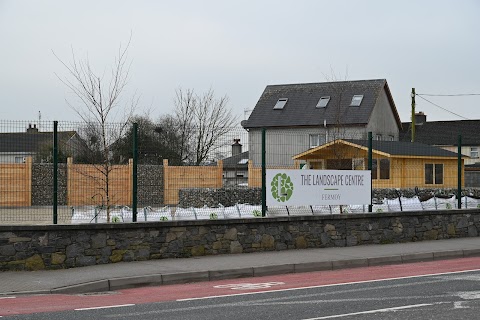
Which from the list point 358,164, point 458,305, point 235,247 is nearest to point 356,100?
point 358,164

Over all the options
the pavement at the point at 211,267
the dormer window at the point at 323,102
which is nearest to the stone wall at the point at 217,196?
the pavement at the point at 211,267

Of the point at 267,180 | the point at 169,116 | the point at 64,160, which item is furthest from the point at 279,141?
the point at 169,116

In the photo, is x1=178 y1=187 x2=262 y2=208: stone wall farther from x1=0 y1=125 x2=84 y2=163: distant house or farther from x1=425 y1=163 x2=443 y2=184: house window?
x1=425 y1=163 x2=443 y2=184: house window

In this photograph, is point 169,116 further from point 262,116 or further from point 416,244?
point 416,244

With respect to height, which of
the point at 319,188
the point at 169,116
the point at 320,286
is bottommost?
the point at 320,286

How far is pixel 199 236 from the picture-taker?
53.3 ft

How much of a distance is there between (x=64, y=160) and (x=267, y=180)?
4979 mm

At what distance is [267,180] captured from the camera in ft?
58.8

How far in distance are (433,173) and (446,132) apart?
41896mm

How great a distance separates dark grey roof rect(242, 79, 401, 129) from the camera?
178 feet

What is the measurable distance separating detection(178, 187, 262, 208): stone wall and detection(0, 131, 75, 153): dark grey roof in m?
4.37

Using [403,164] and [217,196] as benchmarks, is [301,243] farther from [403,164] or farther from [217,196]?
Answer: [403,164]

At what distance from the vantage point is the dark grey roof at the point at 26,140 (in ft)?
47.5

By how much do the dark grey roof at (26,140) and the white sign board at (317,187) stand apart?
5.32 m
